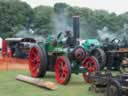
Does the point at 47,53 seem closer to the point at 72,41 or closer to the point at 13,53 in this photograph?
the point at 72,41

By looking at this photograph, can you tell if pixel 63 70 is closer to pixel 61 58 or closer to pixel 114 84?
pixel 61 58

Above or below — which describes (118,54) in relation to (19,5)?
below

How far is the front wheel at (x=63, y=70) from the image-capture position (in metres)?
11.9

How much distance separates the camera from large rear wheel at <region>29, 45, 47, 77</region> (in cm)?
1348

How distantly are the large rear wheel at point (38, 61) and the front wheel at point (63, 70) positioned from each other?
3.00 ft

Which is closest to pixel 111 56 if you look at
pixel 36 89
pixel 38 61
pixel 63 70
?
pixel 38 61

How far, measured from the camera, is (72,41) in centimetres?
1344

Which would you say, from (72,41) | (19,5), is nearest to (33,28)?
(19,5)

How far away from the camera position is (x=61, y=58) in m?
12.4

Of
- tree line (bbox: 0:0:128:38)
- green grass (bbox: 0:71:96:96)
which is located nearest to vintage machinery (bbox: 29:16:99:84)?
green grass (bbox: 0:71:96:96)

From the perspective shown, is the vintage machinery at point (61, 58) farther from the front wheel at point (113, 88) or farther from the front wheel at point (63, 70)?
the front wheel at point (113, 88)

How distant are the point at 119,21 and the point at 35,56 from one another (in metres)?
45.6

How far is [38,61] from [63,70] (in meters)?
1.74

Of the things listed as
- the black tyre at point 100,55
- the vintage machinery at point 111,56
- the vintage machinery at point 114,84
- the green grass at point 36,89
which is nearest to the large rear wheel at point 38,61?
the green grass at point 36,89
